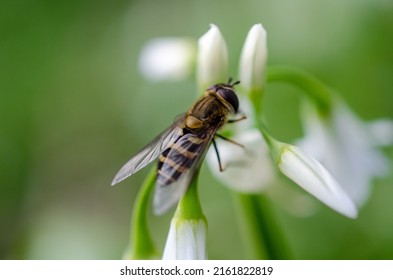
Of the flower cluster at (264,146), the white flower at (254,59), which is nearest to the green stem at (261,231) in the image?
the flower cluster at (264,146)

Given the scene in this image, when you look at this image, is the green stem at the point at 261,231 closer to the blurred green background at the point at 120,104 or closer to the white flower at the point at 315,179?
the white flower at the point at 315,179

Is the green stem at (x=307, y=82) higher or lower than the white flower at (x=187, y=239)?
higher

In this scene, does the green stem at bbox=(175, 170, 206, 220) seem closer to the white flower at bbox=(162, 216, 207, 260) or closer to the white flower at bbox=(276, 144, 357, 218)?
the white flower at bbox=(162, 216, 207, 260)

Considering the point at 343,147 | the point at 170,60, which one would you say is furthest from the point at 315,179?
the point at 170,60

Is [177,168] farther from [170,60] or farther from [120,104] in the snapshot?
[120,104]

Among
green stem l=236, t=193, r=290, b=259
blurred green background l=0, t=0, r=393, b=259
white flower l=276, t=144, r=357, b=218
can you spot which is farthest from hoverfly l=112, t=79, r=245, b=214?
blurred green background l=0, t=0, r=393, b=259
